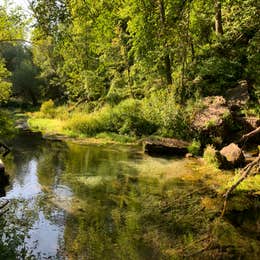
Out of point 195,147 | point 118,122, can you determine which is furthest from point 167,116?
point 118,122

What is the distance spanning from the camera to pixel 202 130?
17000 mm

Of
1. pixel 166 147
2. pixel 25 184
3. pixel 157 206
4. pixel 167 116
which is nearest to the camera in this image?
pixel 157 206

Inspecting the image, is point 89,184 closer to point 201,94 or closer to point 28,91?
point 201,94

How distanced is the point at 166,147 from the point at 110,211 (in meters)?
7.37

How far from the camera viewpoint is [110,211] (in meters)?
10.2

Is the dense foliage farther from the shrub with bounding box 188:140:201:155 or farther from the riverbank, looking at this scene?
the riverbank

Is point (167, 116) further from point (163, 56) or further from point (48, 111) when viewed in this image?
point (48, 111)

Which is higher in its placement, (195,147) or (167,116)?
(167,116)

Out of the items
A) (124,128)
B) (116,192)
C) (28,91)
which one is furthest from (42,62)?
(116,192)

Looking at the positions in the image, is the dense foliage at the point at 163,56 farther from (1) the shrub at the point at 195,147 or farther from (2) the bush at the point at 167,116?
(1) the shrub at the point at 195,147

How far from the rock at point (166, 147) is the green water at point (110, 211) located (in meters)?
0.89

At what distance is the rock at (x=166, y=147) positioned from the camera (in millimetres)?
16891

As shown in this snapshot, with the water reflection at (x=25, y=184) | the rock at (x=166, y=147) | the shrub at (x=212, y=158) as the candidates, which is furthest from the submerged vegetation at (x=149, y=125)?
the rock at (x=166, y=147)

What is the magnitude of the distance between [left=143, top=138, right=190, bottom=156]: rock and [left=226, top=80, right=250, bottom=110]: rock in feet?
11.7
